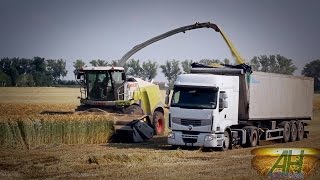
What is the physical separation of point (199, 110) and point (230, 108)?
1.86 m

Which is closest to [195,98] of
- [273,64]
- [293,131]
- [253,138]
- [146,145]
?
[146,145]

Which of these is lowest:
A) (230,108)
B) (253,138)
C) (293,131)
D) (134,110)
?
(293,131)

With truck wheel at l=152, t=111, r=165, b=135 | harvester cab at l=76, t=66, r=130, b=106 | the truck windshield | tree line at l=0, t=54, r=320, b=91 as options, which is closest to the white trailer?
the truck windshield

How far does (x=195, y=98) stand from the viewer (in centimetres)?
2223

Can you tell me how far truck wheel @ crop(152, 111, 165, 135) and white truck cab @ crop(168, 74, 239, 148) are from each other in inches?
268

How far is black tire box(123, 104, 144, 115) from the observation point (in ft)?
91.5

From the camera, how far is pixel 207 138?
859 inches

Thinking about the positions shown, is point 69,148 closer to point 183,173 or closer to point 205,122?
point 205,122

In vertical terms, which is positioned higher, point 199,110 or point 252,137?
point 199,110

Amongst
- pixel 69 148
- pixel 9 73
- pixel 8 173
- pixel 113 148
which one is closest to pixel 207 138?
pixel 113 148

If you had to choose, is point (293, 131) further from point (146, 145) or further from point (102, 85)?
point (102, 85)

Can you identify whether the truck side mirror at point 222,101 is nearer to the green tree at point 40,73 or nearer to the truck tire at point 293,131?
the truck tire at point 293,131

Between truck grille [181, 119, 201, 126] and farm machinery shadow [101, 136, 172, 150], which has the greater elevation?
truck grille [181, 119, 201, 126]

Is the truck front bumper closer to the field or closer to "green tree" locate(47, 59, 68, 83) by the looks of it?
→ the field
